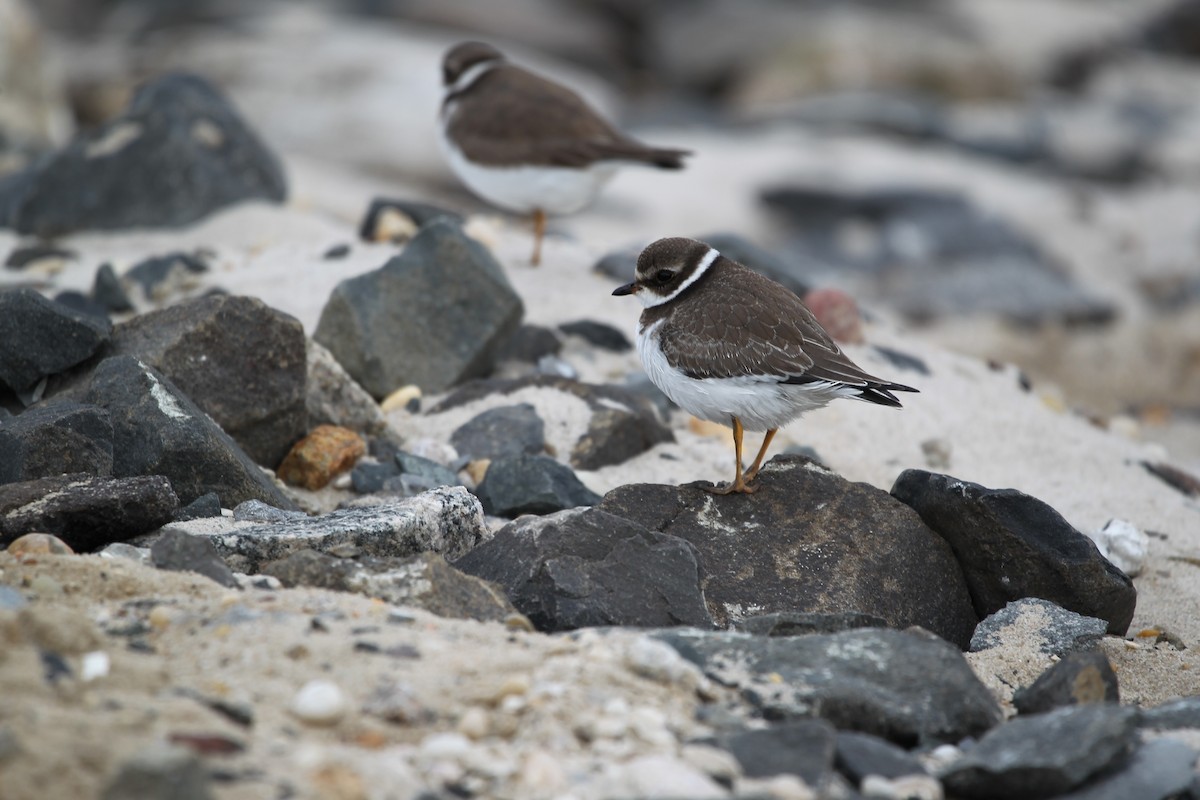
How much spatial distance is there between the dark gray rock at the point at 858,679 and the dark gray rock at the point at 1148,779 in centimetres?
46

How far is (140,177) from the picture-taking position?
31.0ft

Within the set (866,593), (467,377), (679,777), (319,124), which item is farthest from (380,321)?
(319,124)

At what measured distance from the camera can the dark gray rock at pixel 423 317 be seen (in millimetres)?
7105

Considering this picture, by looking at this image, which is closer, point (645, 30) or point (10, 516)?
point (10, 516)

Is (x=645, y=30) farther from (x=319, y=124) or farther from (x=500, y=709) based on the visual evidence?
(x=500, y=709)

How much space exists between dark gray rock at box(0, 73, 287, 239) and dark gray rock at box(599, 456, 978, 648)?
218 inches

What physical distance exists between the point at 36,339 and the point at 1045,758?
472cm

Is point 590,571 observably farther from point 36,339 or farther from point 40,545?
point 36,339

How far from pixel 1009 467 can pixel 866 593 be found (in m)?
2.63

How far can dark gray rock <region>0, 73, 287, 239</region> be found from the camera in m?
9.38

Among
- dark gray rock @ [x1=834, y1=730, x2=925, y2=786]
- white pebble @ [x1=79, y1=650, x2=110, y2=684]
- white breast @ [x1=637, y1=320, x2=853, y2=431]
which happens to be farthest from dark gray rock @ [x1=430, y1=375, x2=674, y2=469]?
white pebble @ [x1=79, y1=650, x2=110, y2=684]

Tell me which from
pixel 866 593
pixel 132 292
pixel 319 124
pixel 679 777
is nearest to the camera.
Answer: pixel 679 777

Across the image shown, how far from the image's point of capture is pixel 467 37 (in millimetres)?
20641

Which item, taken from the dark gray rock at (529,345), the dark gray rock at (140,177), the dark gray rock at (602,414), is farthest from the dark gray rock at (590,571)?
the dark gray rock at (140,177)
